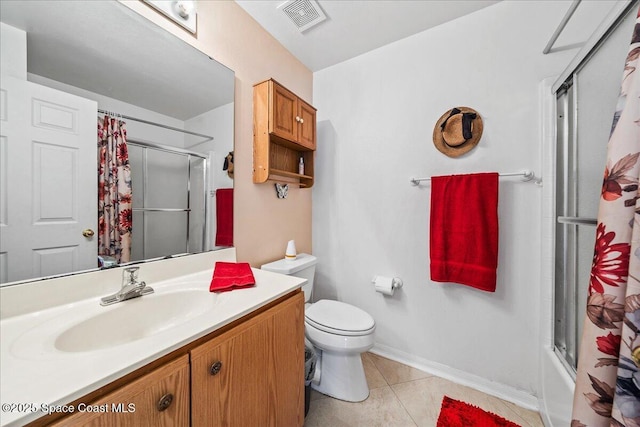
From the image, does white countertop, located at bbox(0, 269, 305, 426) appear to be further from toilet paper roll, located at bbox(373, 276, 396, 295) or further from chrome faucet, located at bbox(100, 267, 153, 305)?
toilet paper roll, located at bbox(373, 276, 396, 295)

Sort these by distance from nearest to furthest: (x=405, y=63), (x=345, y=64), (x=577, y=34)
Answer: (x=577, y=34) → (x=405, y=63) → (x=345, y=64)

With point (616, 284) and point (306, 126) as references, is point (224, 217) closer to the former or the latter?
point (306, 126)

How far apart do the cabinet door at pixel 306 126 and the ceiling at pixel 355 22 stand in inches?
17.9

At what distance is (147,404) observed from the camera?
1.71ft

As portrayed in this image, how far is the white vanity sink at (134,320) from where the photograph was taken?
26.9 inches

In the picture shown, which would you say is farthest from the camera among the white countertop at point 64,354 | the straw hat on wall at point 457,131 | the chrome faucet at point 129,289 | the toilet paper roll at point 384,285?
the toilet paper roll at point 384,285

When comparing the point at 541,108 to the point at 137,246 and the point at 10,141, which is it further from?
the point at 10,141

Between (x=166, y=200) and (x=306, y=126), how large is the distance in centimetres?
107

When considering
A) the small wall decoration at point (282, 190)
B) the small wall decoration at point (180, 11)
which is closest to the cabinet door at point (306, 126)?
the small wall decoration at point (282, 190)

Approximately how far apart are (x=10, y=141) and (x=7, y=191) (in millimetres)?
153

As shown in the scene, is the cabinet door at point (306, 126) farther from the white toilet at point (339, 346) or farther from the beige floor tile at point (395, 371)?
the beige floor tile at point (395, 371)

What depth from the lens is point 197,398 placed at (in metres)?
0.62

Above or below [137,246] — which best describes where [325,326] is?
below

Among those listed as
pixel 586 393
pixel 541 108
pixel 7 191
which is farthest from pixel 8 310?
pixel 541 108
